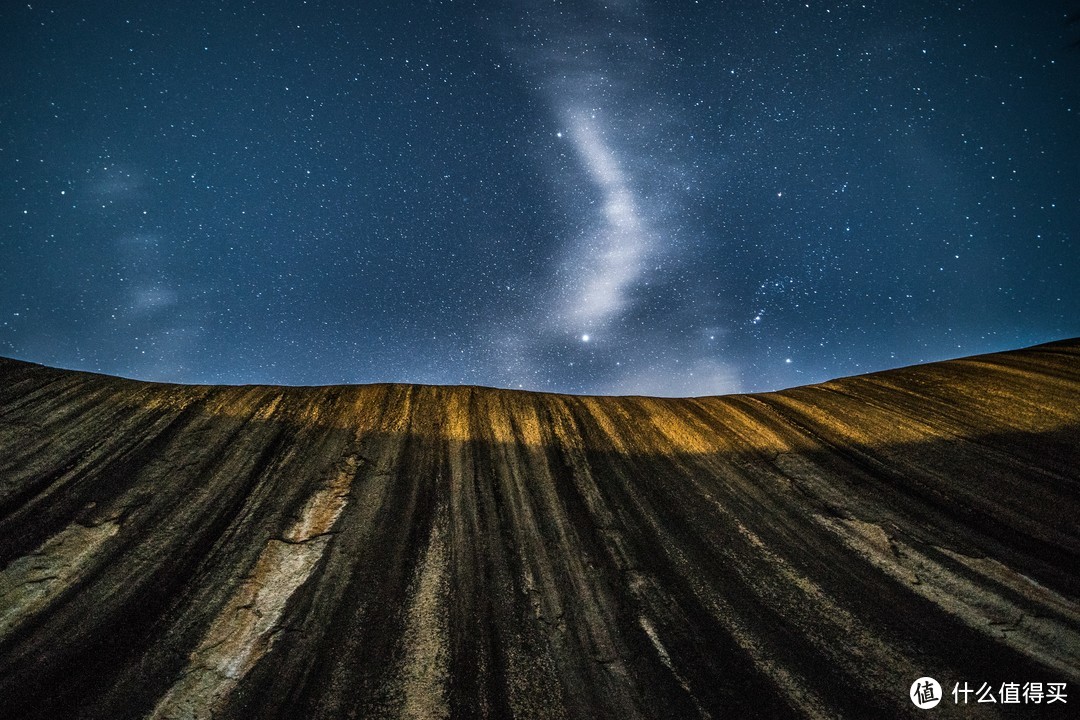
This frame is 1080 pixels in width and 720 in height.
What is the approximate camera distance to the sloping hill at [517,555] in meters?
2.77

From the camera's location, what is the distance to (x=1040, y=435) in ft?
16.8

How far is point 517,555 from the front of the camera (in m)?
3.93

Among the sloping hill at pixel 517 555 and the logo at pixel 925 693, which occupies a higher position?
the sloping hill at pixel 517 555

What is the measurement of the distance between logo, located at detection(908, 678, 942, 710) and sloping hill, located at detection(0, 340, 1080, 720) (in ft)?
0.17

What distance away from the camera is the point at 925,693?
272cm

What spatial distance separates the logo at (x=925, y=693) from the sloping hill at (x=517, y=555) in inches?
2.0

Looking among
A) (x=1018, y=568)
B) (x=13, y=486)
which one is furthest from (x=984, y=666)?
(x=13, y=486)

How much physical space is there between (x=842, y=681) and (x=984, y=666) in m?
0.92

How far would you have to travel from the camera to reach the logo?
8.70 ft

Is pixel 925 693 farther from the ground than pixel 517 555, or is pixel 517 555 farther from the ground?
pixel 517 555

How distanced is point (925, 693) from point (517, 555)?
2.81 meters

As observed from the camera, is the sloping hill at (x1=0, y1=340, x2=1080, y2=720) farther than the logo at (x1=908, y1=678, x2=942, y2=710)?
Yes

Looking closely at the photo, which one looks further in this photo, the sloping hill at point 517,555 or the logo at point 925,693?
the sloping hill at point 517,555

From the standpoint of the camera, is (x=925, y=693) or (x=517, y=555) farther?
(x=517, y=555)
